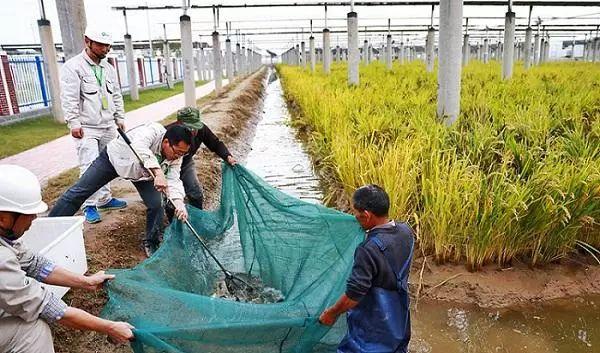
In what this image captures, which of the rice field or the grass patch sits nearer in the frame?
the rice field

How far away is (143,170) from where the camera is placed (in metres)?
3.35

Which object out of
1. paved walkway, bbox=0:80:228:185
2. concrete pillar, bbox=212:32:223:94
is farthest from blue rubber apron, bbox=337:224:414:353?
concrete pillar, bbox=212:32:223:94

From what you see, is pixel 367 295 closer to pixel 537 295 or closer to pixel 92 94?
pixel 537 295

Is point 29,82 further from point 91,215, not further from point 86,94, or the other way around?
point 91,215

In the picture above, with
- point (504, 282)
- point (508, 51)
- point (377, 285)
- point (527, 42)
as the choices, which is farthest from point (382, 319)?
point (527, 42)

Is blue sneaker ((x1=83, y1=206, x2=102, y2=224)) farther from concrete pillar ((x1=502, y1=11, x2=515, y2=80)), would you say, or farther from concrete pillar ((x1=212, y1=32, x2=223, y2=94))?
concrete pillar ((x1=212, y1=32, x2=223, y2=94))

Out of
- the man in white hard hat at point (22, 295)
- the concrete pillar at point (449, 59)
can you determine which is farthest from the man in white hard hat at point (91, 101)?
the concrete pillar at point (449, 59)

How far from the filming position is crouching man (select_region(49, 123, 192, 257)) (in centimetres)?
323

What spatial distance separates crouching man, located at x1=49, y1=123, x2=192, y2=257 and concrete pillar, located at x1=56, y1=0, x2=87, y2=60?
6.68 feet

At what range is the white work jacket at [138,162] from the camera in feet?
10.9

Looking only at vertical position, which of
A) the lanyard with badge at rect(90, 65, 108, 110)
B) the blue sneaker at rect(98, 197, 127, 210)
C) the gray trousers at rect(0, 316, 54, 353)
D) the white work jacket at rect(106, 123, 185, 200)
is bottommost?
the blue sneaker at rect(98, 197, 127, 210)

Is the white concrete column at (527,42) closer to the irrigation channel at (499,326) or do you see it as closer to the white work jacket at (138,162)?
the irrigation channel at (499,326)

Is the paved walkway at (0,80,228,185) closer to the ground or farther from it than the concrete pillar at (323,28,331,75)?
closer to the ground

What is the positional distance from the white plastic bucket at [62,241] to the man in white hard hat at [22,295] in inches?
33.3
